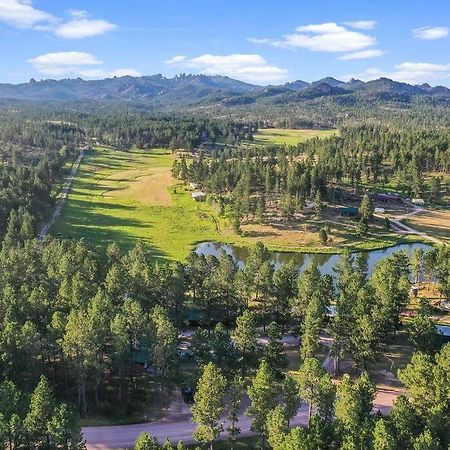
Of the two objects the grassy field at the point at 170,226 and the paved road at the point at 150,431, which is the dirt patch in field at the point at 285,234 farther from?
the paved road at the point at 150,431

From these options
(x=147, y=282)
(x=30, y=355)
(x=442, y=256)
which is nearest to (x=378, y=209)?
(x=442, y=256)

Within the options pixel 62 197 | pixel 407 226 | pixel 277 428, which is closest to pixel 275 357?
pixel 277 428

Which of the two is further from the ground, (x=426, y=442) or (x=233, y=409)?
(x=426, y=442)

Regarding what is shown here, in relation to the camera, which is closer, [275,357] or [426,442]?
[426,442]

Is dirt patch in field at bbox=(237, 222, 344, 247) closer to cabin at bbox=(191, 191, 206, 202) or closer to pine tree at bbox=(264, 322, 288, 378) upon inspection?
cabin at bbox=(191, 191, 206, 202)

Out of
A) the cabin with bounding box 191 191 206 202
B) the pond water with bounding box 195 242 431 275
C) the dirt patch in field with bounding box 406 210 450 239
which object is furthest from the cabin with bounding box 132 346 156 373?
the cabin with bounding box 191 191 206 202

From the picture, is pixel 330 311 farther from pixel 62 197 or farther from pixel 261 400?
pixel 62 197

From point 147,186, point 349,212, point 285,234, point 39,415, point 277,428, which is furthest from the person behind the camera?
point 147,186
